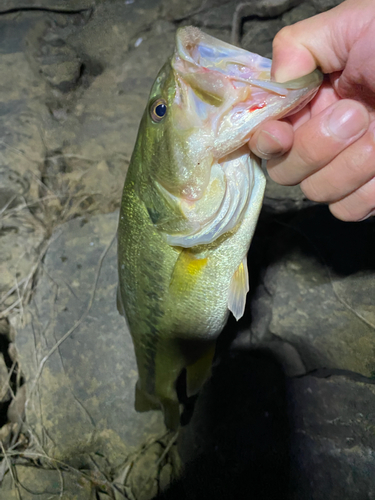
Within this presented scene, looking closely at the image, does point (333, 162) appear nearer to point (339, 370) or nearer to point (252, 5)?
point (339, 370)

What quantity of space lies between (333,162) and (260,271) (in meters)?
1.05

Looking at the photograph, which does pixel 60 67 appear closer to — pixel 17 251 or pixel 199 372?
pixel 17 251

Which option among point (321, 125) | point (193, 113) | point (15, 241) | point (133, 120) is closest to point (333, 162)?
point (321, 125)

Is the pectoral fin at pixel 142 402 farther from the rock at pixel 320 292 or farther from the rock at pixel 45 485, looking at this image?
the rock at pixel 320 292

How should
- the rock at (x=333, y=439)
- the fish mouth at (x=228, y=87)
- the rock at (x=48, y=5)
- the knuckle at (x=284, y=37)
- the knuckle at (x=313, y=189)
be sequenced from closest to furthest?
the fish mouth at (x=228, y=87), the knuckle at (x=284, y=37), the knuckle at (x=313, y=189), the rock at (x=333, y=439), the rock at (x=48, y=5)

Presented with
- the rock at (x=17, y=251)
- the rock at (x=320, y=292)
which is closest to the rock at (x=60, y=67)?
the rock at (x=17, y=251)

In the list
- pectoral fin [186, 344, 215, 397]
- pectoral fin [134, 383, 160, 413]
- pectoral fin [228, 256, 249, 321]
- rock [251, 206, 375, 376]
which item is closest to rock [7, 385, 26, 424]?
pectoral fin [134, 383, 160, 413]

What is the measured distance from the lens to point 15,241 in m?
2.53

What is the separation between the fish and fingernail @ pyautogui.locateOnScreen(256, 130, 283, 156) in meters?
0.04

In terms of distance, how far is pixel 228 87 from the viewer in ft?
2.98

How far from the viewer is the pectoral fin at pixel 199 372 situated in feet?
5.98

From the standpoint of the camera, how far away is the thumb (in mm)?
957

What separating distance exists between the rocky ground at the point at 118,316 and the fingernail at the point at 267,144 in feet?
3.61

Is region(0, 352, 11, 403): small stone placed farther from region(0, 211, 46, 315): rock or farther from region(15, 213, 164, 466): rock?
region(0, 211, 46, 315): rock
